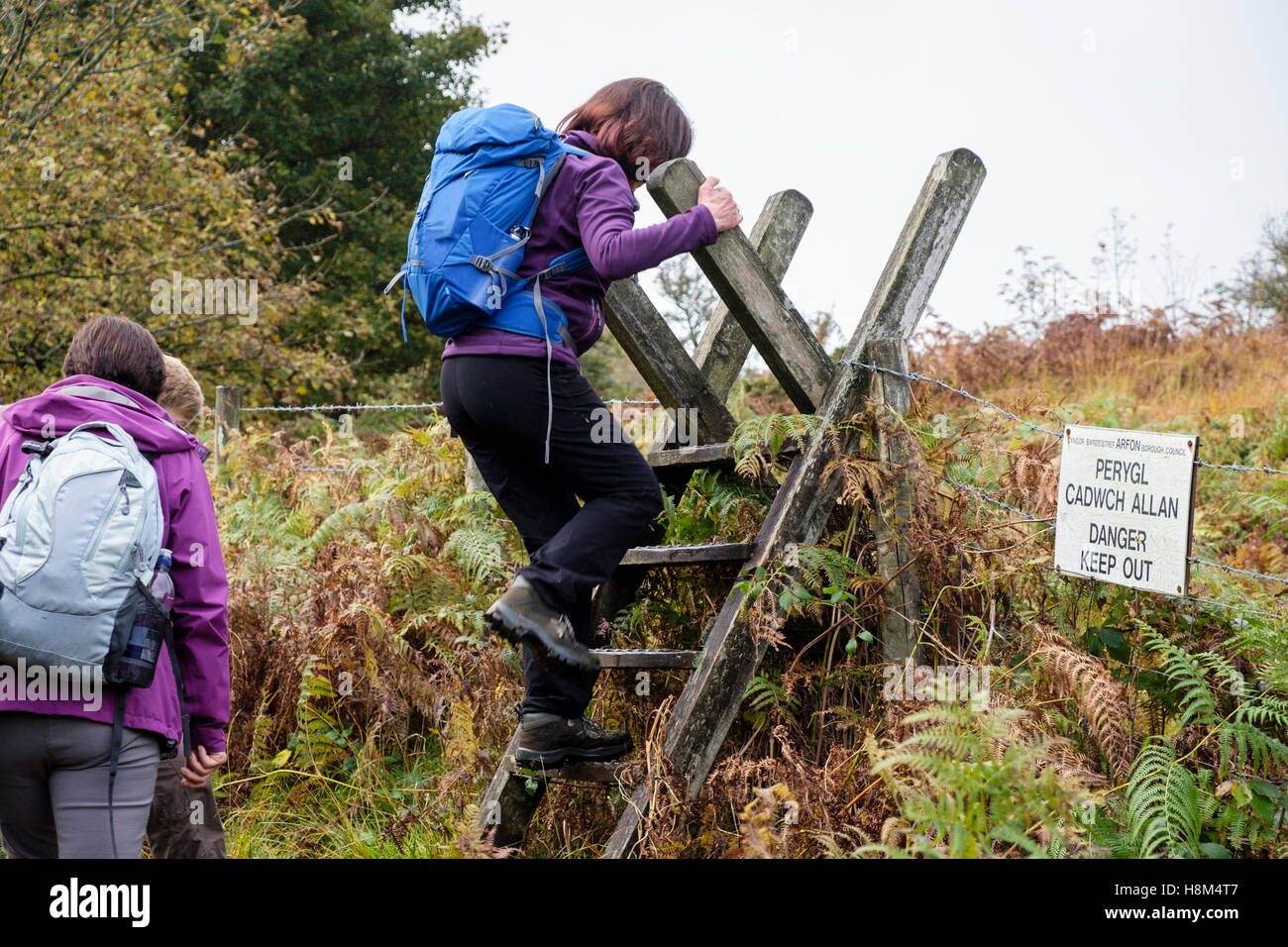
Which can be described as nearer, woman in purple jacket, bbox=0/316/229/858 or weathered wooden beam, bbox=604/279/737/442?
woman in purple jacket, bbox=0/316/229/858

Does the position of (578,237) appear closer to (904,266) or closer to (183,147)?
(904,266)

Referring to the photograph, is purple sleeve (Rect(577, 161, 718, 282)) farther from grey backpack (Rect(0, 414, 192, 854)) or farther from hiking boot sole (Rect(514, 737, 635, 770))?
hiking boot sole (Rect(514, 737, 635, 770))

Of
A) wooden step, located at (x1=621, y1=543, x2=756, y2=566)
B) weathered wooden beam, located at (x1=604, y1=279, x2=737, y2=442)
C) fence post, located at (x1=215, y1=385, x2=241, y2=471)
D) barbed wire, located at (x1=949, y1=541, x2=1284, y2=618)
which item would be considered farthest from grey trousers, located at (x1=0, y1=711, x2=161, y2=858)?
fence post, located at (x1=215, y1=385, x2=241, y2=471)

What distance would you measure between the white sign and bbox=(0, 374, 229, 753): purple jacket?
251 centimetres

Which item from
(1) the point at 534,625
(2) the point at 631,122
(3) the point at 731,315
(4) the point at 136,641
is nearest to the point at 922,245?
(3) the point at 731,315

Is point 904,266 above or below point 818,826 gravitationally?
above

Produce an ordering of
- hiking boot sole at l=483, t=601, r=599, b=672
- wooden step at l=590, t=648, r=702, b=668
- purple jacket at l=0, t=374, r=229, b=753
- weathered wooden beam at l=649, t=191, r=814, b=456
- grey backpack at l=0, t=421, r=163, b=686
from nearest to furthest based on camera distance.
Answer: grey backpack at l=0, t=421, r=163, b=686 < purple jacket at l=0, t=374, r=229, b=753 < hiking boot sole at l=483, t=601, r=599, b=672 < wooden step at l=590, t=648, r=702, b=668 < weathered wooden beam at l=649, t=191, r=814, b=456

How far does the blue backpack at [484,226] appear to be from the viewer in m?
3.11

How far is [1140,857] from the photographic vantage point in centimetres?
286

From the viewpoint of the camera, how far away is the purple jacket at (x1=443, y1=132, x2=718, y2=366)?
3.10m

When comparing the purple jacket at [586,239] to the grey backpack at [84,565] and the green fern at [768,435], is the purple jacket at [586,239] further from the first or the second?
the grey backpack at [84,565]

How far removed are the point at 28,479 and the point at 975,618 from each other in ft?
8.82
